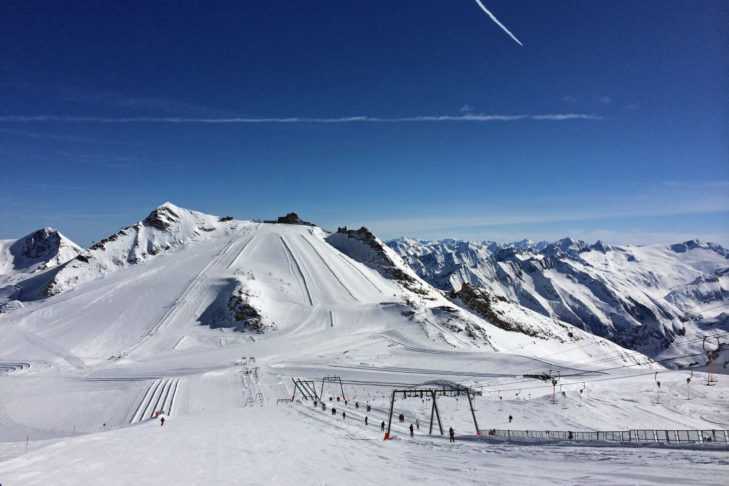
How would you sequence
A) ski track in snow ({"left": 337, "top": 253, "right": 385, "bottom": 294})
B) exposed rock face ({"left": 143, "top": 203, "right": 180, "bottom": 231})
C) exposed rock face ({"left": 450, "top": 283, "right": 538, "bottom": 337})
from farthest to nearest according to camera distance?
exposed rock face ({"left": 143, "top": 203, "right": 180, "bottom": 231}) → ski track in snow ({"left": 337, "top": 253, "right": 385, "bottom": 294}) → exposed rock face ({"left": 450, "top": 283, "right": 538, "bottom": 337})


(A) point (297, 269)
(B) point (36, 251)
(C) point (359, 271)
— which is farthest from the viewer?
(B) point (36, 251)

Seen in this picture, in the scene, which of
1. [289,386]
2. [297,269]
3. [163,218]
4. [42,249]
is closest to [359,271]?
[297,269]

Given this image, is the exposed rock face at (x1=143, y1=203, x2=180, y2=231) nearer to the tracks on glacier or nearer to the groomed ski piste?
the groomed ski piste

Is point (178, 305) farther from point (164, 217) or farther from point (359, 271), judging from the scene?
point (164, 217)

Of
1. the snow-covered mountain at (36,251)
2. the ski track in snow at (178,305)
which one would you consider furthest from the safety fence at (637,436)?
the snow-covered mountain at (36,251)

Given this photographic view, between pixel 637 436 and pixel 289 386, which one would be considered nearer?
pixel 637 436

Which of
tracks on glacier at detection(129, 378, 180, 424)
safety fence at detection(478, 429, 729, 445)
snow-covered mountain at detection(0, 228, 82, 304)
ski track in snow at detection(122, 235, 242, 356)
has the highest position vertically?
snow-covered mountain at detection(0, 228, 82, 304)

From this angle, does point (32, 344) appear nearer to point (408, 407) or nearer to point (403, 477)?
point (408, 407)

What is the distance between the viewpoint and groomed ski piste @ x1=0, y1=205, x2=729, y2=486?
1577 centimetres

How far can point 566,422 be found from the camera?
31.2 m

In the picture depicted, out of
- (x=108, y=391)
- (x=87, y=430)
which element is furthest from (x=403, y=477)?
(x=108, y=391)

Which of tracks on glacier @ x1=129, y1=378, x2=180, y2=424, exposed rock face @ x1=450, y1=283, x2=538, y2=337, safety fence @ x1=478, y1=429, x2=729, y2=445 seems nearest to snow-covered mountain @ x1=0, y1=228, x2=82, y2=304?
tracks on glacier @ x1=129, y1=378, x2=180, y2=424

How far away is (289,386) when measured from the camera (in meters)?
43.4

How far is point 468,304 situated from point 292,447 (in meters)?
83.2
